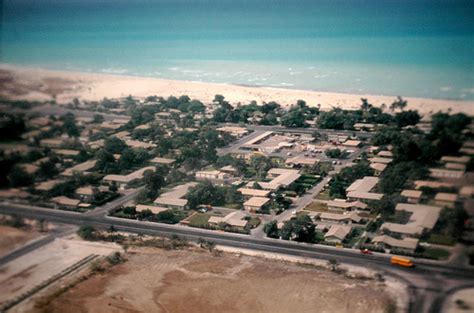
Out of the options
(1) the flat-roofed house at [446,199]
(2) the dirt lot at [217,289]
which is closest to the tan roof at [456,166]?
(1) the flat-roofed house at [446,199]

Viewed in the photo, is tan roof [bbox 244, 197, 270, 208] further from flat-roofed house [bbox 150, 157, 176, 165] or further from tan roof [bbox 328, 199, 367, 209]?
flat-roofed house [bbox 150, 157, 176, 165]

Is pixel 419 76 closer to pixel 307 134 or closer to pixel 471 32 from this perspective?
pixel 471 32

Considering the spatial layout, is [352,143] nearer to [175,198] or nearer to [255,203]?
[255,203]

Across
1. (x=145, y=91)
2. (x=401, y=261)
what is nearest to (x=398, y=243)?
(x=401, y=261)

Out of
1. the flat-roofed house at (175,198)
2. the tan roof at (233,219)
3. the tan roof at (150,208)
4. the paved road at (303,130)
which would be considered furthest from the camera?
the paved road at (303,130)

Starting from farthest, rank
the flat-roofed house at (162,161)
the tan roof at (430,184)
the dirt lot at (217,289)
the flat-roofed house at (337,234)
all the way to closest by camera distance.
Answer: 1. the flat-roofed house at (162,161)
2. the flat-roofed house at (337,234)
3. the tan roof at (430,184)
4. the dirt lot at (217,289)

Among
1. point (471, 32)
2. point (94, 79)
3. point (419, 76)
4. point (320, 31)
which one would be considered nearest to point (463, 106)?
point (419, 76)

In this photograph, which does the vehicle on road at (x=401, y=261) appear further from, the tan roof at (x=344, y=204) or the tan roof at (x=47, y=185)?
the tan roof at (x=47, y=185)
